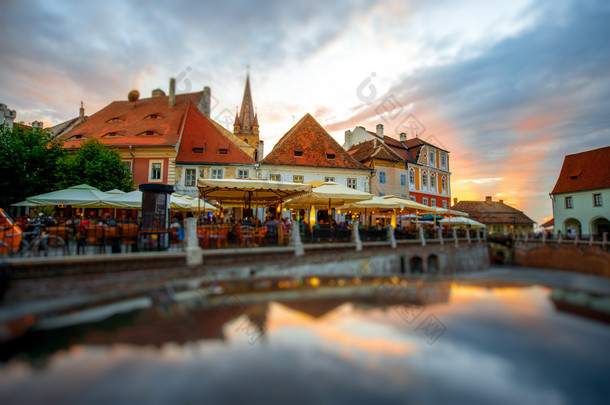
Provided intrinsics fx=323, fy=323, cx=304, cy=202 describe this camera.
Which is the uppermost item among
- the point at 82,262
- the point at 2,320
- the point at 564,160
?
the point at 564,160

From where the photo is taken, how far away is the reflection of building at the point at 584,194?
1406 inches

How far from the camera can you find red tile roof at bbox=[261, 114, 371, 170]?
28.8 m

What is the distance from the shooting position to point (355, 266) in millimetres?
13859

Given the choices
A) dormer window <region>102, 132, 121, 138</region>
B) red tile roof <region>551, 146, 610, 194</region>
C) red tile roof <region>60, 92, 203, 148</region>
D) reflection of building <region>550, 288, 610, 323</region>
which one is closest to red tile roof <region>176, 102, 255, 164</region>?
red tile roof <region>60, 92, 203, 148</region>

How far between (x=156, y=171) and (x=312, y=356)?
26.3 meters

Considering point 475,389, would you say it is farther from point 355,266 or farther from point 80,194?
point 80,194

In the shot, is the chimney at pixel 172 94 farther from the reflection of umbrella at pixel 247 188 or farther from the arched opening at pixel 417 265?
the arched opening at pixel 417 265

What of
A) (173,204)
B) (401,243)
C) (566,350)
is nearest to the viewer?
(566,350)

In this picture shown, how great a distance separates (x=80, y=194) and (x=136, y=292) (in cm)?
922

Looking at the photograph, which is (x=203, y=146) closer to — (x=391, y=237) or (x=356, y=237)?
(x=356, y=237)

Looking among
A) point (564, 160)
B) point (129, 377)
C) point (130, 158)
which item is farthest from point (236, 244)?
point (564, 160)

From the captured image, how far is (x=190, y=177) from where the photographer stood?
27.8 metres

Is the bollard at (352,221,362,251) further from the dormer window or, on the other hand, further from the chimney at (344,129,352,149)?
the chimney at (344,129,352,149)

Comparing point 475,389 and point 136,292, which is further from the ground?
point 136,292
